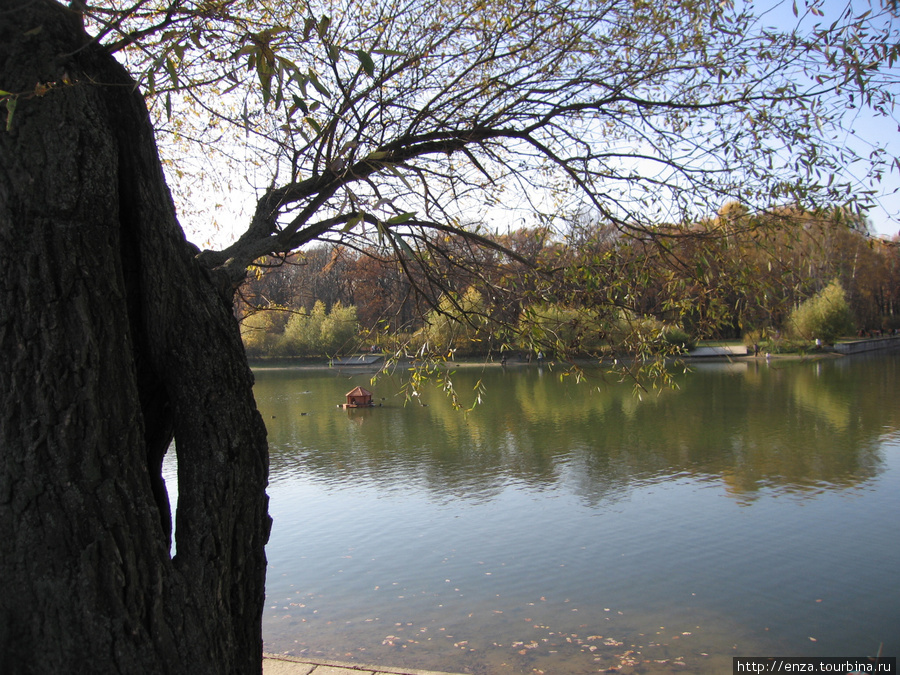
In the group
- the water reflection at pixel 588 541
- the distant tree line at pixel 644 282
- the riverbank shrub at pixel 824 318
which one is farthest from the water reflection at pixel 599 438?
the riverbank shrub at pixel 824 318

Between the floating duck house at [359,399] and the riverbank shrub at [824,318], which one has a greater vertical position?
the riverbank shrub at [824,318]

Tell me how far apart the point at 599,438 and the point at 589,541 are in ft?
23.9

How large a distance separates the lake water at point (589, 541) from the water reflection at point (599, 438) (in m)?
0.09

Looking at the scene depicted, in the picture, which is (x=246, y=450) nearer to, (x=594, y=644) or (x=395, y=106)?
(x=395, y=106)

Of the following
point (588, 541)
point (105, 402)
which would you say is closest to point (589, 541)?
point (588, 541)

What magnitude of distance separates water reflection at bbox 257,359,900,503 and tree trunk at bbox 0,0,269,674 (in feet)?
21.8

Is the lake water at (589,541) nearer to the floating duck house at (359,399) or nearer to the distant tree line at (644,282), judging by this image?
the distant tree line at (644,282)

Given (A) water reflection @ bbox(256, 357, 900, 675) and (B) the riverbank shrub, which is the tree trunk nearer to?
(A) water reflection @ bbox(256, 357, 900, 675)

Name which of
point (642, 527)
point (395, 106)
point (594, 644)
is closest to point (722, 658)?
point (594, 644)

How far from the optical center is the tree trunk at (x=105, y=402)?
2180mm

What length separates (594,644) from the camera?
6.92m

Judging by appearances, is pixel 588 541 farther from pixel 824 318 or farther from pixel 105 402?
pixel 824 318

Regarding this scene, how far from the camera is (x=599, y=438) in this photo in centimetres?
1705

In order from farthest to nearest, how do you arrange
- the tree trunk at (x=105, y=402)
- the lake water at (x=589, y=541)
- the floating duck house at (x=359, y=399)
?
the floating duck house at (x=359, y=399) → the lake water at (x=589, y=541) → the tree trunk at (x=105, y=402)
